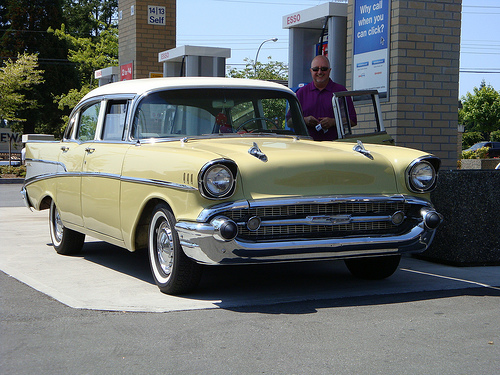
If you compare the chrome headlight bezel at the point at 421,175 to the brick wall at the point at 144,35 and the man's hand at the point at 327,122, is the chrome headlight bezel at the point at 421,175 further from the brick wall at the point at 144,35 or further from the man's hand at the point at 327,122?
the brick wall at the point at 144,35

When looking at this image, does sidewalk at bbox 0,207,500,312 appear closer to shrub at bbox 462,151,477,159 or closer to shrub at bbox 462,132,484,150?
shrub at bbox 462,151,477,159

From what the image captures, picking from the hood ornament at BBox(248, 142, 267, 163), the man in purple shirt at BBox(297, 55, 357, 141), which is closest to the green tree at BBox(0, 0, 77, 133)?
the man in purple shirt at BBox(297, 55, 357, 141)

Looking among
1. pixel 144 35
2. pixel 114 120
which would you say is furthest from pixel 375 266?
pixel 144 35

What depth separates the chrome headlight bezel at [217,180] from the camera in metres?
4.80

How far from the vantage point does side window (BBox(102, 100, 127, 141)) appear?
20.8ft

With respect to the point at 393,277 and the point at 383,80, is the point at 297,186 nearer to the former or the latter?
the point at 393,277

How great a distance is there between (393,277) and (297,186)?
1.67 m

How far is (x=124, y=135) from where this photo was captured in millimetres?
6191

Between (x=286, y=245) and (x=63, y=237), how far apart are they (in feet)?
11.0

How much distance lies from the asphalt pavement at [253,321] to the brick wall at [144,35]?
9.94m

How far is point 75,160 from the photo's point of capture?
6863mm

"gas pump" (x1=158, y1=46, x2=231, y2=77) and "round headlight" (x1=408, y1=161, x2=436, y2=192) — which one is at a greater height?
"gas pump" (x1=158, y1=46, x2=231, y2=77)

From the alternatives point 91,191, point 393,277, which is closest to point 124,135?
point 91,191

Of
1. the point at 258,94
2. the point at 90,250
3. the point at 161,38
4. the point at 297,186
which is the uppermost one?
the point at 161,38
